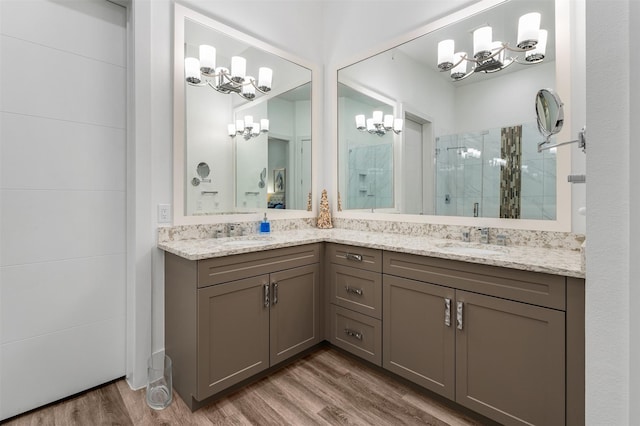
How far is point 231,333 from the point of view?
5.91ft

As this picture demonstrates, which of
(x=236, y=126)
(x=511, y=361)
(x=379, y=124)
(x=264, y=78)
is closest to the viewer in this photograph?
(x=511, y=361)

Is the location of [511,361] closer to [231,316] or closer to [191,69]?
[231,316]

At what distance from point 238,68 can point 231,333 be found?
181cm

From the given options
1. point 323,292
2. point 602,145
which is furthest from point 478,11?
point 323,292

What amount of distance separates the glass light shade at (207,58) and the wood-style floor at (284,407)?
207 cm

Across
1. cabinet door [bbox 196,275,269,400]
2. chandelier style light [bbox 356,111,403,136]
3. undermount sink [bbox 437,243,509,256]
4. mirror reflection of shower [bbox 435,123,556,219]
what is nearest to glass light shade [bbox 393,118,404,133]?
chandelier style light [bbox 356,111,403,136]

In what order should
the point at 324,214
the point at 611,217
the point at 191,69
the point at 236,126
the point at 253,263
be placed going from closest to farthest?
1. the point at 611,217
2. the point at 253,263
3. the point at 191,69
4. the point at 236,126
5. the point at 324,214

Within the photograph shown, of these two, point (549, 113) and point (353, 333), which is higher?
point (549, 113)

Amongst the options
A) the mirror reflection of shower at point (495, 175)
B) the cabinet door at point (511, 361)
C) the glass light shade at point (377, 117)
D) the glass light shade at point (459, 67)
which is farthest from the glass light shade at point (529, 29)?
the cabinet door at point (511, 361)

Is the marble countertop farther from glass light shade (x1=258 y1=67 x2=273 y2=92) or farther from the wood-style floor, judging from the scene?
glass light shade (x1=258 y1=67 x2=273 y2=92)

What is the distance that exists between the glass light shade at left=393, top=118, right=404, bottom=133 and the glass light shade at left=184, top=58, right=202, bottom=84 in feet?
4.86

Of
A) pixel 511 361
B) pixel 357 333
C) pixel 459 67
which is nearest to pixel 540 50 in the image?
pixel 459 67

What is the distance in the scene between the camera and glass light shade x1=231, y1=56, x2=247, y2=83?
230 centimetres

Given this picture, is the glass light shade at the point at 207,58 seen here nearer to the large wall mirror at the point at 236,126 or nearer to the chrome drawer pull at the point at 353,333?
the large wall mirror at the point at 236,126
